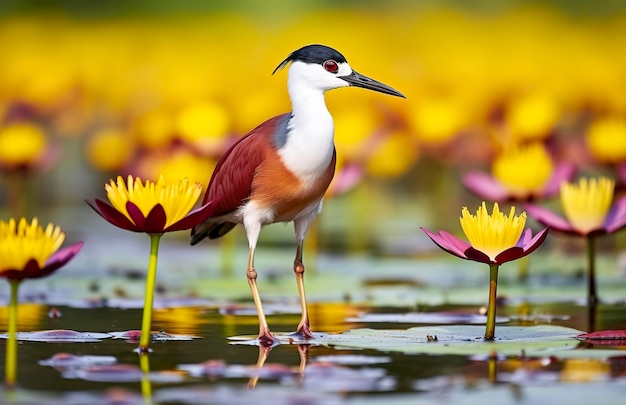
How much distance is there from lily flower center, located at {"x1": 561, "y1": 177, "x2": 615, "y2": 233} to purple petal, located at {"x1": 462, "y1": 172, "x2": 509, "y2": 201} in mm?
1111

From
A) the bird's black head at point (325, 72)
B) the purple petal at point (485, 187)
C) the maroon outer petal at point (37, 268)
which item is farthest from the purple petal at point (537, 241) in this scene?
the purple petal at point (485, 187)

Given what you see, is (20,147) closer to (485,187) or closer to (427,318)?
(485,187)

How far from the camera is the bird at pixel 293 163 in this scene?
24.5 feet

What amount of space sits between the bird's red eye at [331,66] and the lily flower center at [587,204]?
57.7 inches

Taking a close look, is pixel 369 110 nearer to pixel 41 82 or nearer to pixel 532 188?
pixel 41 82

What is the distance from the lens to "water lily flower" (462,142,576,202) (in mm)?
9375

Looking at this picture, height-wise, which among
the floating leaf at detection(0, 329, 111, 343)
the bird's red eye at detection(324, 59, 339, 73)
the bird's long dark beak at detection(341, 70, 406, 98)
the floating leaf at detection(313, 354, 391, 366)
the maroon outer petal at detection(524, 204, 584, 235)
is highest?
the bird's red eye at detection(324, 59, 339, 73)

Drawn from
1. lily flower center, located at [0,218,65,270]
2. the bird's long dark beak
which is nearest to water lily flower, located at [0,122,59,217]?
the bird's long dark beak

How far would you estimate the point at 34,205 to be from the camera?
14938 millimetres

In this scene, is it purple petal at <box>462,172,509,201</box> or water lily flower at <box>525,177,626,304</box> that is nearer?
water lily flower at <box>525,177,626,304</box>

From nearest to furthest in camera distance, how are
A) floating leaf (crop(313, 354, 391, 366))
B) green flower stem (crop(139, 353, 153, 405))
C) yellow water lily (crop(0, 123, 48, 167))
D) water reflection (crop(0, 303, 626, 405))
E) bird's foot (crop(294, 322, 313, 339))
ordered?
green flower stem (crop(139, 353, 153, 405))
water reflection (crop(0, 303, 626, 405))
floating leaf (crop(313, 354, 391, 366))
bird's foot (crop(294, 322, 313, 339))
yellow water lily (crop(0, 123, 48, 167))

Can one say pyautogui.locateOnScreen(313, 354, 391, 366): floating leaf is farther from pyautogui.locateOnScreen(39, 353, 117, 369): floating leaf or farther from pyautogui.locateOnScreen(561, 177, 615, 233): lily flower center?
pyautogui.locateOnScreen(561, 177, 615, 233): lily flower center

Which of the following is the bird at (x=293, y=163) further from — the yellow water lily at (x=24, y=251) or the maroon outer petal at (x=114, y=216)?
the yellow water lily at (x=24, y=251)

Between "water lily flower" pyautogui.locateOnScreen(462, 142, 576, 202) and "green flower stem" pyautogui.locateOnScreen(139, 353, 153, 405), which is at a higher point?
"water lily flower" pyautogui.locateOnScreen(462, 142, 576, 202)
